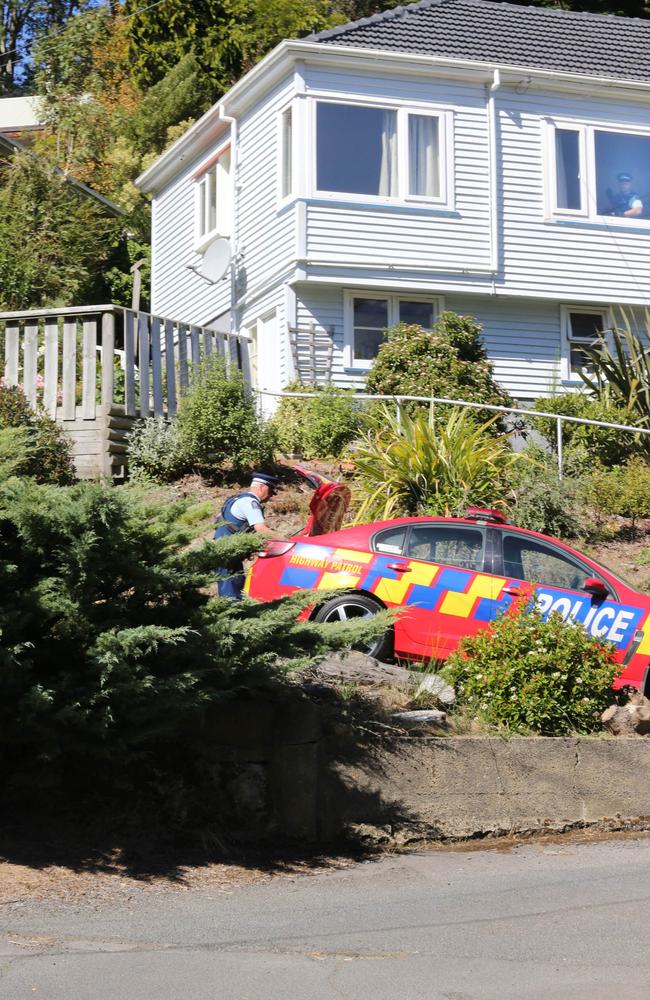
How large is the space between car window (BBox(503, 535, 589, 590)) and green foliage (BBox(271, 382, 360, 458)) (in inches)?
224

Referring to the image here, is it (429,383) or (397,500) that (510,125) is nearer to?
(429,383)

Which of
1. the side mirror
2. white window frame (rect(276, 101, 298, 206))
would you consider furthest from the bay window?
the side mirror

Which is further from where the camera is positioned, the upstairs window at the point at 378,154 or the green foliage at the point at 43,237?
the green foliage at the point at 43,237

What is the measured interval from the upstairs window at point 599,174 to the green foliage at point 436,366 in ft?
12.5

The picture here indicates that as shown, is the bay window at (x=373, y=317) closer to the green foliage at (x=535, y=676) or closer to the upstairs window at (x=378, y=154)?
the upstairs window at (x=378, y=154)

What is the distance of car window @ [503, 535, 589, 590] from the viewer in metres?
10.6

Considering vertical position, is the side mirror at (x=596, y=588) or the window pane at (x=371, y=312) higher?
the window pane at (x=371, y=312)

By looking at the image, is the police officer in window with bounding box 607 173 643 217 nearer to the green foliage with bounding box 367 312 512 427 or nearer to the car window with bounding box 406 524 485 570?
the green foliage with bounding box 367 312 512 427

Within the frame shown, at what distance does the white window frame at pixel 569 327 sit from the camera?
843 inches

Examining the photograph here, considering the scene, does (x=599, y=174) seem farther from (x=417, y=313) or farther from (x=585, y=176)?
(x=417, y=313)

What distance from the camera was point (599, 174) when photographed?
2191cm

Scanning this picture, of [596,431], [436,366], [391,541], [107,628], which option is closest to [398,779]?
[107,628]

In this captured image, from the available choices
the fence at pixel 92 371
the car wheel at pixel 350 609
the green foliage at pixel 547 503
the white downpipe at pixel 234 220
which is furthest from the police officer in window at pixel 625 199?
the car wheel at pixel 350 609

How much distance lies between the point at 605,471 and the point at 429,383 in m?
2.77
